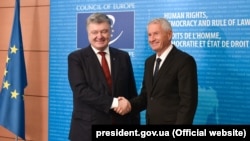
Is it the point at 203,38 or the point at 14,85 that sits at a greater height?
the point at 203,38

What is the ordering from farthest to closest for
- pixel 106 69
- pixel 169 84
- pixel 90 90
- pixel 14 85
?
pixel 14 85 < pixel 106 69 < pixel 90 90 < pixel 169 84

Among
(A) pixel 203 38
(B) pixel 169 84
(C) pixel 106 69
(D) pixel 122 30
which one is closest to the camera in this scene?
(B) pixel 169 84

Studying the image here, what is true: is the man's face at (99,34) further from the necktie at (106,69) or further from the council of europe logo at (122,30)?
the council of europe logo at (122,30)

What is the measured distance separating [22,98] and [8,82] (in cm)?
→ 24

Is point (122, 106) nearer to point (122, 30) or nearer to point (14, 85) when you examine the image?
point (122, 30)

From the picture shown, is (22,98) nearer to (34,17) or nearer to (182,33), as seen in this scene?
(34,17)

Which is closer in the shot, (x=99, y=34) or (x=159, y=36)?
(x=159, y=36)

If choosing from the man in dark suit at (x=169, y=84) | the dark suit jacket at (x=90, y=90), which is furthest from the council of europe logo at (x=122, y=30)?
the man in dark suit at (x=169, y=84)

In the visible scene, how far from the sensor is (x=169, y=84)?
9.75 ft

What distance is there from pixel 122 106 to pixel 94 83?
0.29 meters

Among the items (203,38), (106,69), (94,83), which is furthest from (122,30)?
(94,83)

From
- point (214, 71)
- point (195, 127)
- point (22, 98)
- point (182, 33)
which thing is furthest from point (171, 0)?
point (22, 98)

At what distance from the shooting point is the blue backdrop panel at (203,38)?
363 centimetres

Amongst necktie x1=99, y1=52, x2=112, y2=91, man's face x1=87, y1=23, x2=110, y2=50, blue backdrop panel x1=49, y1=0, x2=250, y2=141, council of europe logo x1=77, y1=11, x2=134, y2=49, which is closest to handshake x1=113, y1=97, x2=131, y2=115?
necktie x1=99, y1=52, x2=112, y2=91
